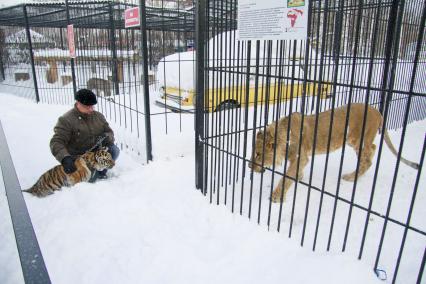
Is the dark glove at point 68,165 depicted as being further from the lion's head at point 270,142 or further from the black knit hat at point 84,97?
the lion's head at point 270,142

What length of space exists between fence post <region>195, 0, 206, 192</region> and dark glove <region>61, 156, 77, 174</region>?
65.1 inches

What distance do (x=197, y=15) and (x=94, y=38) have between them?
6.08 metres

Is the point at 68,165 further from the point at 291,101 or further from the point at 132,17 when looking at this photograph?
the point at 291,101

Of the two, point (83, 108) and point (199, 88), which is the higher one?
point (199, 88)

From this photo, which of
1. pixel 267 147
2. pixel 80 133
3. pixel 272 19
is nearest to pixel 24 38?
pixel 80 133

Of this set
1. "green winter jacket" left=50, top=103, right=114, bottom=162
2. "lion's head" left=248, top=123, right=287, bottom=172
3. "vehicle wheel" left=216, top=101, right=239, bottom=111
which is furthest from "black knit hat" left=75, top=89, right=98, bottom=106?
"lion's head" left=248, top=123, right=287, bottom=172

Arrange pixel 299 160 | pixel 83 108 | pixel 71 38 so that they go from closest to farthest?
pixel 299 160, pixel 83 108, pixel 71 38

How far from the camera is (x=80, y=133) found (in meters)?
4.79

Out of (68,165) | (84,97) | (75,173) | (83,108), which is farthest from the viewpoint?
(83,108)

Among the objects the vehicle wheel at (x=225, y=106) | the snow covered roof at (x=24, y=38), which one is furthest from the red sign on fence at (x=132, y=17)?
the snow covered roof at (x=24, y=38)

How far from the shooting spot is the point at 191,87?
780cm

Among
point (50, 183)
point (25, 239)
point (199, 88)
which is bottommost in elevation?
point (50, 183)

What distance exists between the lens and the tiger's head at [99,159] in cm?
459

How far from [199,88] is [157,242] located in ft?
5.81
